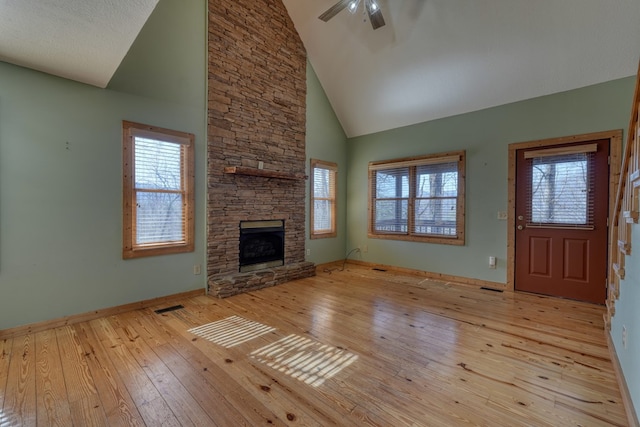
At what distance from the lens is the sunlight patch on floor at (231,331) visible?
2611mm

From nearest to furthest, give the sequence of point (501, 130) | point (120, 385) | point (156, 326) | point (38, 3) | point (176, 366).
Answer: point (38, 3) < point (120, 385) < point (176, 366) < point (156, 326) < point (501, 130)

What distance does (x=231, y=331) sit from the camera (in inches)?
110

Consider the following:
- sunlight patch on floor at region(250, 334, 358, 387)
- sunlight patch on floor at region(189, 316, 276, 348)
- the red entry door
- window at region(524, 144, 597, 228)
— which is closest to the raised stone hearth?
sunlight patch on floor at region(189, 316, 276, 348)

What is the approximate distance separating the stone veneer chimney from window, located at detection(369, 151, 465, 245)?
160cm

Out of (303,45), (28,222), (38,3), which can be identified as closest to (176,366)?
(28,222)

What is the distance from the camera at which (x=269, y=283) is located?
14.4 feet

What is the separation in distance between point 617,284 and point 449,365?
1554 millimetres

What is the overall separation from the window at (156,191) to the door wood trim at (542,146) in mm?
4604

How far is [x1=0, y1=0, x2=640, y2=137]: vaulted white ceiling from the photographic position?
2070 mm

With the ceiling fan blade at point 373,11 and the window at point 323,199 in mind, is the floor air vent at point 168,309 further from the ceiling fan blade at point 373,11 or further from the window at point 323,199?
the ceiling fan blade at point 373,11

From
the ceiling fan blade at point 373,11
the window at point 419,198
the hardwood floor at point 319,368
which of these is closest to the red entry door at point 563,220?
the hardwood floor at point 319,368

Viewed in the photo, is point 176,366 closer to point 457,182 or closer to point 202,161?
point 202,161

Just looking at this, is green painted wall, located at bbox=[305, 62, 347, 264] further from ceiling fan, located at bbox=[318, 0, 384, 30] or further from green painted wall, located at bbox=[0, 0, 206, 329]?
green painted wall, located at bbox=[0, 0, 206, 329]

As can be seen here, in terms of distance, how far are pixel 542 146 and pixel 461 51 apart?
69.0 inches
